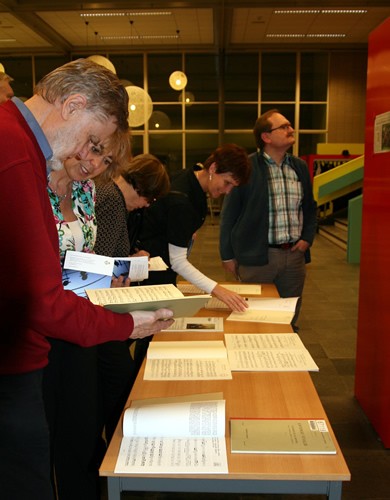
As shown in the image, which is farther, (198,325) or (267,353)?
(198,325)

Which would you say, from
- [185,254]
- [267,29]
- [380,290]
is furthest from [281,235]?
[267,29]

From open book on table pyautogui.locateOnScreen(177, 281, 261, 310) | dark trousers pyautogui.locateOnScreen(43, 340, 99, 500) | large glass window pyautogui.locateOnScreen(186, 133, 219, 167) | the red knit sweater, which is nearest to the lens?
the red knit sweater

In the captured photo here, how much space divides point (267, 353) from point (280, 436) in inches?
21.2

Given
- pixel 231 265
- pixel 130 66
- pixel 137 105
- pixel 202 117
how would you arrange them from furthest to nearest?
pixel 202 117, pixel 130 66, pixel 137 105, pixel 231 265

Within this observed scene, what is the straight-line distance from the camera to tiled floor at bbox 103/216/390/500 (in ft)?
7.05

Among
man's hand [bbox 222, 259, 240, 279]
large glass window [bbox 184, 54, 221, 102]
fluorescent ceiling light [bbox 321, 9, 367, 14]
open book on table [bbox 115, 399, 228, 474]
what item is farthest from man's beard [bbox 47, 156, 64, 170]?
large glass window [bbox 184, 54, 221, 102]

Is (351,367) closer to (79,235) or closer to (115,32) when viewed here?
(79,235)

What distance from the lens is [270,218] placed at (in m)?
3.05

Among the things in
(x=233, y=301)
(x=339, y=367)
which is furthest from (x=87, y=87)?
(x=339, y=367)

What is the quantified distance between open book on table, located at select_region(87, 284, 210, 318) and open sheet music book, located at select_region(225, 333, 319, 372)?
0.36m

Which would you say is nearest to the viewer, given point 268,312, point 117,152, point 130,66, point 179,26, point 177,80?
point 117,152

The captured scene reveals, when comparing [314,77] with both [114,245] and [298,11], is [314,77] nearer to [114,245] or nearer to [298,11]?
[298,11]

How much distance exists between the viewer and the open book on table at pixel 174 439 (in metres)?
1.08

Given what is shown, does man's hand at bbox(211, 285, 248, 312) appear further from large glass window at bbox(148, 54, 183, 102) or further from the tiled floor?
large glass window at bbox(148, 54, 183, 102)
